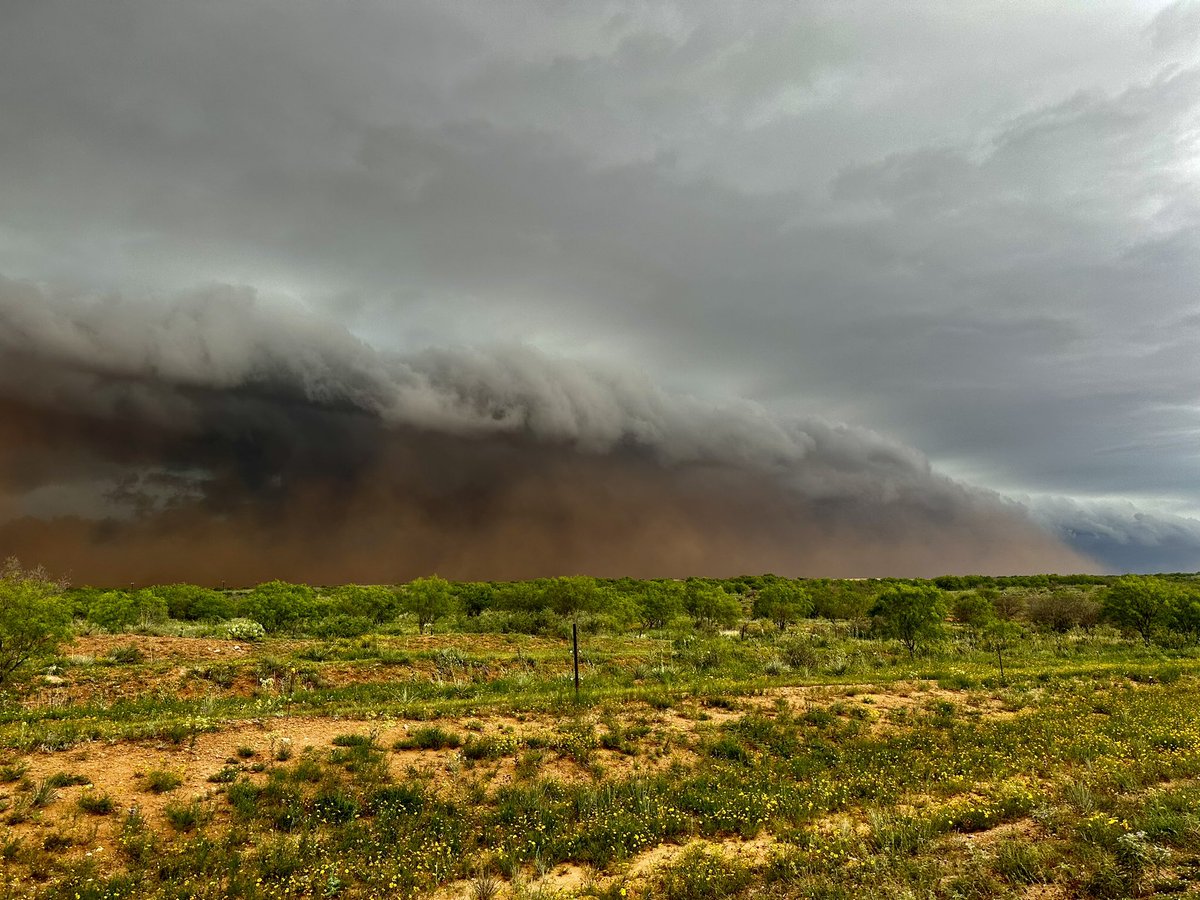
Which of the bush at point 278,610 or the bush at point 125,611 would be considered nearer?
the bush at point 125,611

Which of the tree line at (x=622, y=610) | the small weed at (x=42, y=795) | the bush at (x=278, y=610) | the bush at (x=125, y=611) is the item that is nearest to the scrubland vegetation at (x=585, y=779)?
the small weed at (x=42, y=795)

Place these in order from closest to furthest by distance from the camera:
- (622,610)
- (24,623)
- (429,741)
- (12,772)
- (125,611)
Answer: (12,772)
(429,741)
(24,623)
(125,611)
(622,610)

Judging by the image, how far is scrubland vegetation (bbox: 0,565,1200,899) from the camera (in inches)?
385

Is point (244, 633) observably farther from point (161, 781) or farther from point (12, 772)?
point (161, 781)

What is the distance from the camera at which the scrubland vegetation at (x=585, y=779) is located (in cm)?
978

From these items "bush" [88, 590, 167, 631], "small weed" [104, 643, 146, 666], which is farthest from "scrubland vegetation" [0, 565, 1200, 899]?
"bush" [88, 590, 167, 631]

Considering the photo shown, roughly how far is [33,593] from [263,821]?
2371 cm

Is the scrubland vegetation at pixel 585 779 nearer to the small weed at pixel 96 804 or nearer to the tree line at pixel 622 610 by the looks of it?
the small weed at pixel 96 804

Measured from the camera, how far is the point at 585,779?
1520cm

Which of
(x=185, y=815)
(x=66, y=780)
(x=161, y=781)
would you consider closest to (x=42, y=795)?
(x=66, y=780)

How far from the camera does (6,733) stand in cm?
1522

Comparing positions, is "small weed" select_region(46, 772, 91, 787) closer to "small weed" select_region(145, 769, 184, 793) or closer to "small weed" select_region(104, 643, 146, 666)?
"small weed" select_region(145, 769, 184, 793)

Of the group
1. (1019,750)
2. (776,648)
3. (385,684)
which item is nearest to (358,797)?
(385,684)

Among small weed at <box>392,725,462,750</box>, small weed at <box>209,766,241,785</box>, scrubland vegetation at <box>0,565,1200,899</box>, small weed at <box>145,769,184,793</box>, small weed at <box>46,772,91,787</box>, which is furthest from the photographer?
small weed at <box>392,725,462,750</box>
